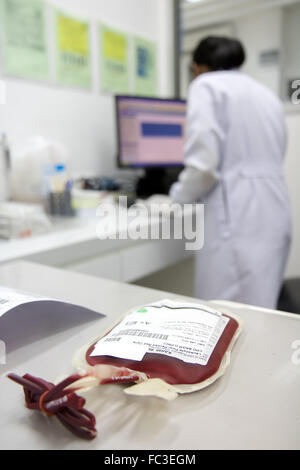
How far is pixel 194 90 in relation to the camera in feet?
4.14

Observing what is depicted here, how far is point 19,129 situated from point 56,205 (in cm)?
42

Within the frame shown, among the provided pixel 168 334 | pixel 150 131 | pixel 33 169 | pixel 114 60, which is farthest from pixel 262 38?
pixel 168 334

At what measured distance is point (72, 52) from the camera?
158 cm

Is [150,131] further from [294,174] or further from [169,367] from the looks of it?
[169,367]

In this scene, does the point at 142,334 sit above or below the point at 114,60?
below

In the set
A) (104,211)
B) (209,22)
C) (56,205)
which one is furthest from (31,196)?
(209,22)

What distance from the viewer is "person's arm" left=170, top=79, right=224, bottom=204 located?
1.21 meters

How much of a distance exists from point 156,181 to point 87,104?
46cm

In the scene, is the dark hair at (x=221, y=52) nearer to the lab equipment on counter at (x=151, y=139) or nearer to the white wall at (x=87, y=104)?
the lab equipment on counter at (x=151, y=139)

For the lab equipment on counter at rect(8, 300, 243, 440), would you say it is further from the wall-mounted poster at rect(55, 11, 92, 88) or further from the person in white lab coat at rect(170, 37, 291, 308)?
the wall-mounted poster at rect(55, 11, 92, 88)

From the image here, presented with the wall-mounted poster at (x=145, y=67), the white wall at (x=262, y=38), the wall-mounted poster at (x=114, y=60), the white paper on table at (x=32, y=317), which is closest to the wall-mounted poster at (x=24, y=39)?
the wall-mounted poster at (x=114, y=60)

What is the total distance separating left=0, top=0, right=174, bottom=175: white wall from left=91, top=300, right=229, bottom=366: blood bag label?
115 cm

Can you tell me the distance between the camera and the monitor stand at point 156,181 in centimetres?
168
